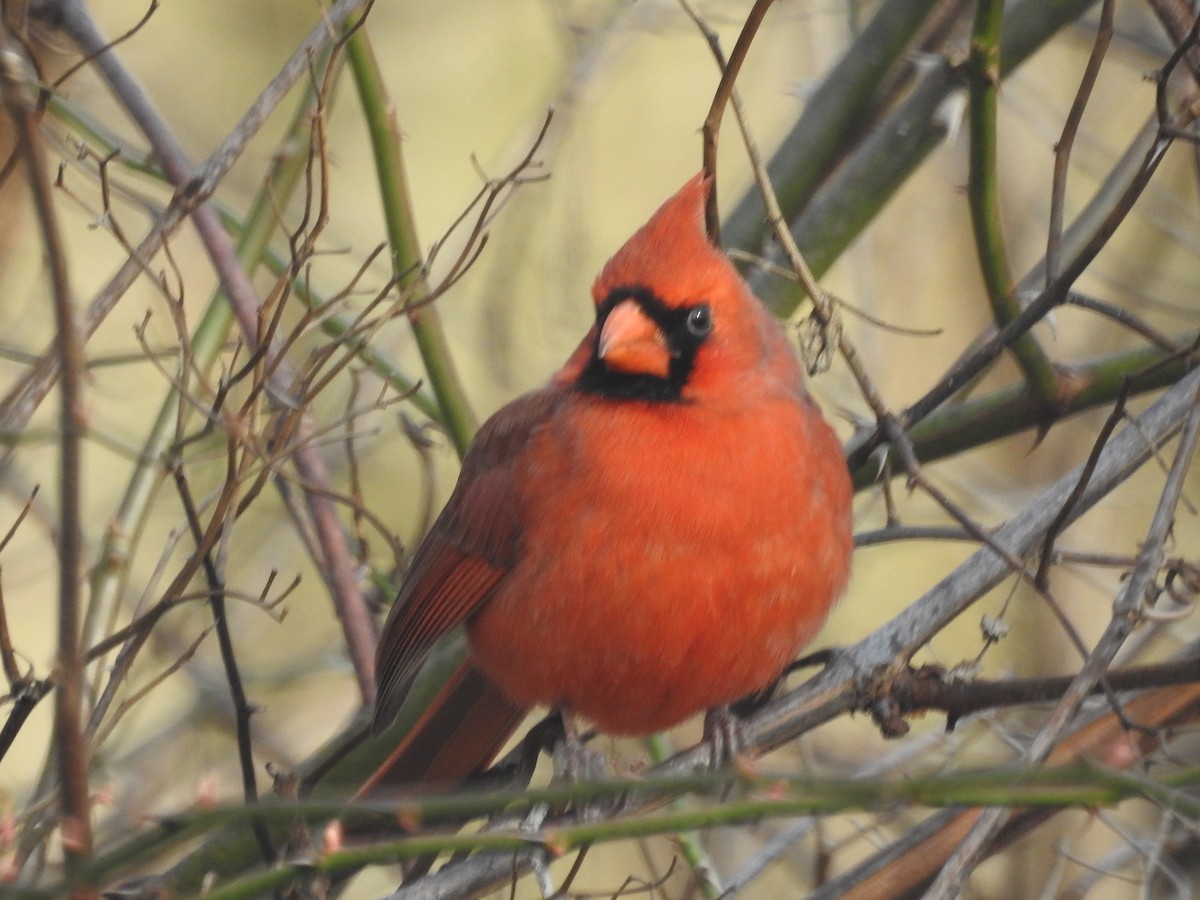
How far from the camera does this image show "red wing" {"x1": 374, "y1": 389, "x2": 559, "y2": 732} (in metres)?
2.38

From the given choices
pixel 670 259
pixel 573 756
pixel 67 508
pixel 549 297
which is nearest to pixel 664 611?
pixel 573 756

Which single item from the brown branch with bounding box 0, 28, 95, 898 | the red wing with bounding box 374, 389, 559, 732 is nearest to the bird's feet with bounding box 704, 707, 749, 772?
the red wing with bounding box 374, 389, 559, 732

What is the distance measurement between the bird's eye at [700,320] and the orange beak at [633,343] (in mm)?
47

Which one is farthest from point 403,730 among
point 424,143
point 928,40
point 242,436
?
point 424,143

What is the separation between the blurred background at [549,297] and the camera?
3.19 metres

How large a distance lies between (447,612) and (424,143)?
3135 mm

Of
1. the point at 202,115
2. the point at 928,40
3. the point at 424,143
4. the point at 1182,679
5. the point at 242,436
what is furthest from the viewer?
the point at 424,143

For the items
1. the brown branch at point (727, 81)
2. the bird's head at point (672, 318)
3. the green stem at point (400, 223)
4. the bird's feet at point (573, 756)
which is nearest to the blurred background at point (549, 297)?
the green stem at point (400, 223)

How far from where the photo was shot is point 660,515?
7.01ft

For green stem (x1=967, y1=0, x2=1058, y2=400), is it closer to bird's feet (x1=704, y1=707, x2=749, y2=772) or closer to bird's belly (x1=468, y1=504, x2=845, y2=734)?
bird's belly (x1=468, y1=504, x2=845, y2=734)

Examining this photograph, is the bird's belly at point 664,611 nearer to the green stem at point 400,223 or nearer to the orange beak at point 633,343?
the orange beak at point 633,343

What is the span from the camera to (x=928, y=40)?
257cm

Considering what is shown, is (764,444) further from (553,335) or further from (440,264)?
(440,264)

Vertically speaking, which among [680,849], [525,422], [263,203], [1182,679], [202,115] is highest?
[202,115]
